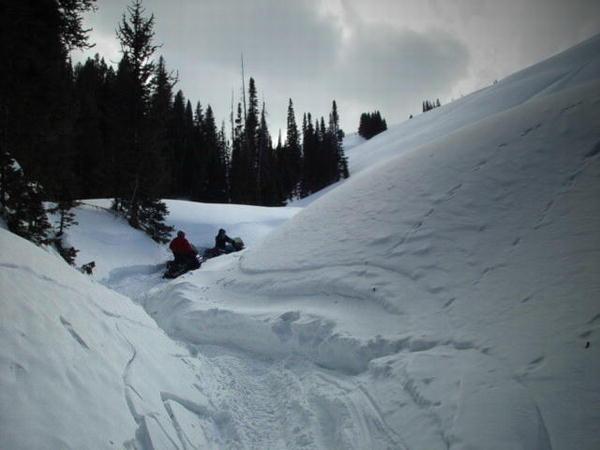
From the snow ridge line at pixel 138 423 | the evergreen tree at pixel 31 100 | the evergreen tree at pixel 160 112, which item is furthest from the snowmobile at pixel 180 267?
the snow ridge line at pixel 138 423

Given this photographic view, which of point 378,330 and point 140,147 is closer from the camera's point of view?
point 378,330

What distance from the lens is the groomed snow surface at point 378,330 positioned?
2500 millimetres

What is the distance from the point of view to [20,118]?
327 inches

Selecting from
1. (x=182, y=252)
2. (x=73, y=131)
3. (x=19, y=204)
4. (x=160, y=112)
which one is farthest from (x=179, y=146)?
(x=19, y=204)

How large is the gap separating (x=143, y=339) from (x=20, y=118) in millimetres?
7806

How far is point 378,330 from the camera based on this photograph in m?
4.34

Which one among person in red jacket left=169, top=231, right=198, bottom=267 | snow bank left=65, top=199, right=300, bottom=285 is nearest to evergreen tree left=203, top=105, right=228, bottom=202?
snow bank left=65, top=199, right=300, bottom=285

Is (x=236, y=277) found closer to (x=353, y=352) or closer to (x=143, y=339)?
(x=143, y=339)

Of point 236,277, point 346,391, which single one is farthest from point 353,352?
point 236,277

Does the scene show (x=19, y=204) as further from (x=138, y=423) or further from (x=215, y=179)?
(x=215, y=179)

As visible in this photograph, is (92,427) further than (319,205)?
No

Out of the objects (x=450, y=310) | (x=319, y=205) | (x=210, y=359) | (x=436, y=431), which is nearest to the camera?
(x=436, y=431)

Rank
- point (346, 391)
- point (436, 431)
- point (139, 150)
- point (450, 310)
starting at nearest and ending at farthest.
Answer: point (436, 431) < point (346, 391) < point (450, 310) < point (139, 150)

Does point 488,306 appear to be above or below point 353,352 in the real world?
above
